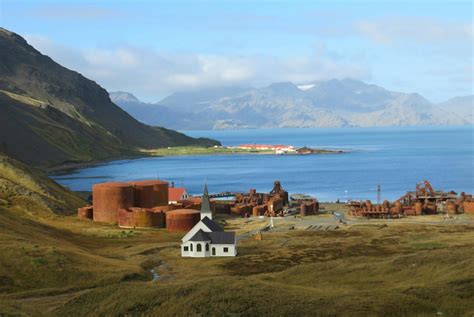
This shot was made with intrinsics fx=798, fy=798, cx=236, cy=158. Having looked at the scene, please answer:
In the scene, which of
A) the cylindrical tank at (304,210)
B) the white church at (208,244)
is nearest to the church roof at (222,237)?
the white church at (208,244)

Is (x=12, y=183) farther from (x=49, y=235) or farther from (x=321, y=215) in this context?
(x=321, y=215)

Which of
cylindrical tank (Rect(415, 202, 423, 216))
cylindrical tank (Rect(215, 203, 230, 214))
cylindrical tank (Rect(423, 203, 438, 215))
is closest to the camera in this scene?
cylindrical tank (Rect(415, 202, 423, 216))

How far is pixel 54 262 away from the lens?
4544 centimetres

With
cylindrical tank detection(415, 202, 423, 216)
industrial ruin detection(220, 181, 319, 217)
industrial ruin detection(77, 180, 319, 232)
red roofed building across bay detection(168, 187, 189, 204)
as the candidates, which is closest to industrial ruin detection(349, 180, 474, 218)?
cylindrical tank detection(415, 202, 423, 216)

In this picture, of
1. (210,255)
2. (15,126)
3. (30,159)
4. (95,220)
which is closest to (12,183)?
(95,220)

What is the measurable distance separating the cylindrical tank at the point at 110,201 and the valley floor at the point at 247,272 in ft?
10.0

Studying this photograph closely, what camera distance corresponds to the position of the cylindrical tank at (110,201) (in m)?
80.6

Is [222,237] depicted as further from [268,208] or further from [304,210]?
[268,208]

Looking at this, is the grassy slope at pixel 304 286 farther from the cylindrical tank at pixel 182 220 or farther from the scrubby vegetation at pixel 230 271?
the cylindrical tank at pixel 182 220

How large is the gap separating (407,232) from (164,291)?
43.7 meters

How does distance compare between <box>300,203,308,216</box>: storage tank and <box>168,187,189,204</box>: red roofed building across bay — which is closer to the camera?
<box>300,203,308,216</box>: storage tank

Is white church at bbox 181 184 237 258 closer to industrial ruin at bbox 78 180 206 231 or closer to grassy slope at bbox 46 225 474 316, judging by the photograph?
grassy slope at bbox 46 225 474 316

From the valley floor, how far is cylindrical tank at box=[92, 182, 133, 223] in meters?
3.06

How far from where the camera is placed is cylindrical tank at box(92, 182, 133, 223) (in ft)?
264
